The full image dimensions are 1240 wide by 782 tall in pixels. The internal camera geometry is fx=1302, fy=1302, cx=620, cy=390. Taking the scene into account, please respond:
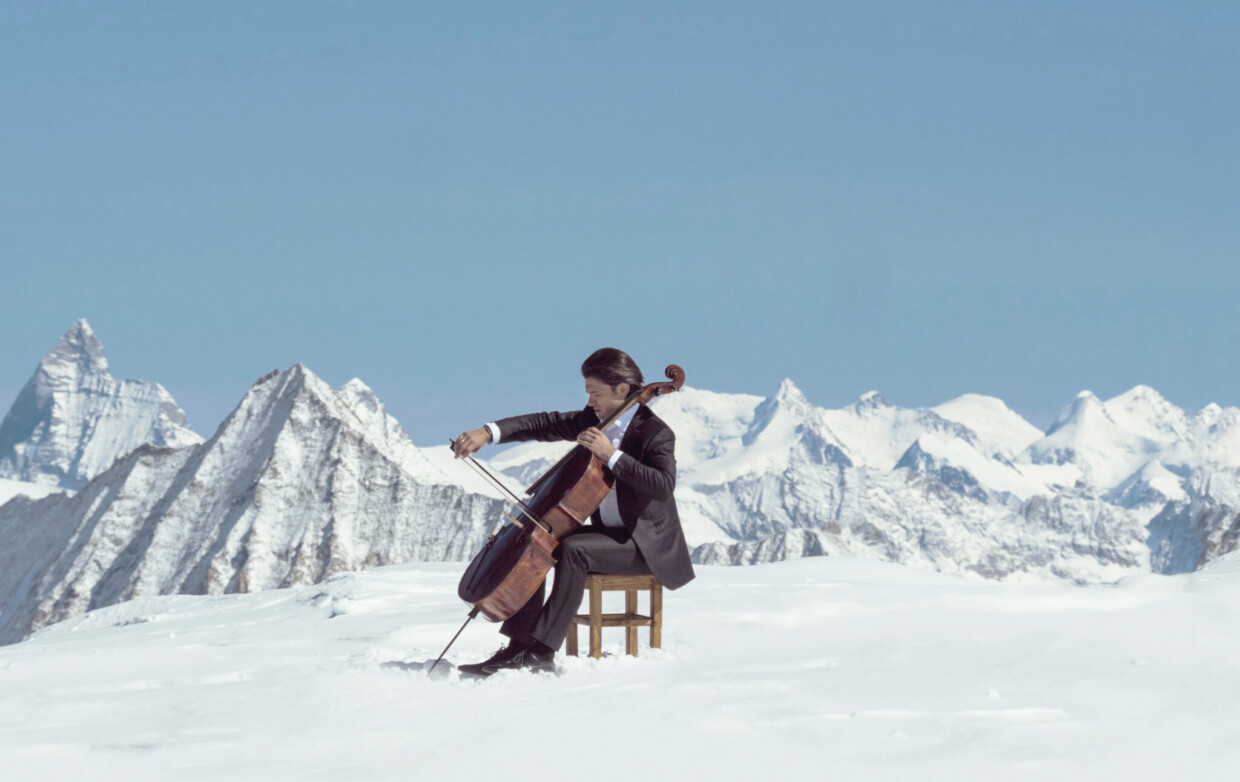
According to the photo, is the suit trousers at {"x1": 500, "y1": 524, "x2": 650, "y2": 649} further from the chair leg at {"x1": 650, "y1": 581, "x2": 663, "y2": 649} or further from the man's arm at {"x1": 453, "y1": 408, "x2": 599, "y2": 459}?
the man's arm at {"x1": 453, "y1": 408, "x2": 599, "y2": 459}

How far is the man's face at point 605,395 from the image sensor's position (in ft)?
27.0

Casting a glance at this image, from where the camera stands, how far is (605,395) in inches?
325

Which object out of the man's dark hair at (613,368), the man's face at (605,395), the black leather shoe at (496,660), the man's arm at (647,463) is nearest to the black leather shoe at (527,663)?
the black leather shoe at (496,660)

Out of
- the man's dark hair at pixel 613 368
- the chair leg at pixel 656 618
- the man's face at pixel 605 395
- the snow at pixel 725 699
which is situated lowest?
the snow at pixel 725 699

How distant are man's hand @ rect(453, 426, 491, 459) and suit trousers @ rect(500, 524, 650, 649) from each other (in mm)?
792

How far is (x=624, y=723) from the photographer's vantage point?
6.32 m

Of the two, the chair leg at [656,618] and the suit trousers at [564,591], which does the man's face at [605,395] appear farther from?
the chair leg at [656,618]

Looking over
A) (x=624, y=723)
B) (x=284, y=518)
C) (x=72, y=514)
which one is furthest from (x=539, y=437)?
(x=72, y=514)

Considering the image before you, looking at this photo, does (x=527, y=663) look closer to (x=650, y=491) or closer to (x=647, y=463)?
(x=650, y=491)

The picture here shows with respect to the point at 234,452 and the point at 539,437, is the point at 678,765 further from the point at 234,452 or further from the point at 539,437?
the point at 234,452

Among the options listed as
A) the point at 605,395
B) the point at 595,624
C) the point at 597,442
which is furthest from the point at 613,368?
the point at 595,624

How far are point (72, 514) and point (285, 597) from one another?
7801cm

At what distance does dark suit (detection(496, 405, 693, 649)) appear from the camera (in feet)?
25.9

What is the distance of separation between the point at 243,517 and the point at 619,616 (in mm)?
78022
